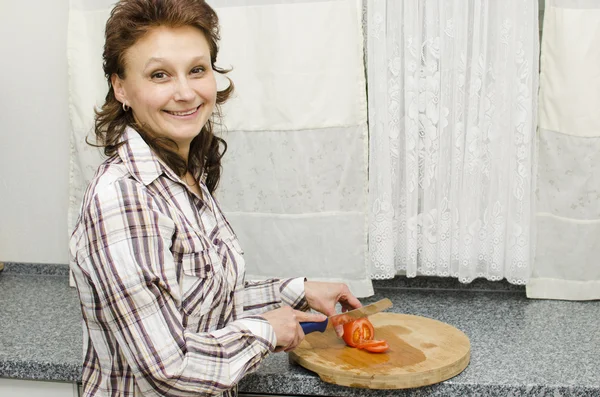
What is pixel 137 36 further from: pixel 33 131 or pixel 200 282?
pixel 33 131

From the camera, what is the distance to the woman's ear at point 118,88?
1283mm

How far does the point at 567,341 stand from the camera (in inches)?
67.7

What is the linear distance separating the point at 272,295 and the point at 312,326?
0.38ft

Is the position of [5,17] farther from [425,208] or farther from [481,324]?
[481,324]

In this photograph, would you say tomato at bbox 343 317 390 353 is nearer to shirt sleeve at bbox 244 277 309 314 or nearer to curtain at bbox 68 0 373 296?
shirt sleeve at bbox 244 277 309 314

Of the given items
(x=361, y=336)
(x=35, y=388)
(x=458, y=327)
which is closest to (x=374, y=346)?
(x=361, y=336)

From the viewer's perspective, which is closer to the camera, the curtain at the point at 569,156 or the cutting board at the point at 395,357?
the cutting board at the point at 395,357

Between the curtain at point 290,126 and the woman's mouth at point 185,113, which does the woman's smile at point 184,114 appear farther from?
the curtain at point 290,126

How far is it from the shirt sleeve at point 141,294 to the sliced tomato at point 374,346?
1.27ft

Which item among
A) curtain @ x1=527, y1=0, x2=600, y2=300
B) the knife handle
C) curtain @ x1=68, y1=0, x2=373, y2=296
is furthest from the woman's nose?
curtain @ x1=527, y1=0, x2=600, y2=300

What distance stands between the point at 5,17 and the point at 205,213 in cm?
120

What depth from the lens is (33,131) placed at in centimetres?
225

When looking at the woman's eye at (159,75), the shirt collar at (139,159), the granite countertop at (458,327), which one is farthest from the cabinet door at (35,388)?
the woman's eye at (159,75)

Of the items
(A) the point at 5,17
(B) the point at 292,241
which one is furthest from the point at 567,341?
(A) the point at 5,17
